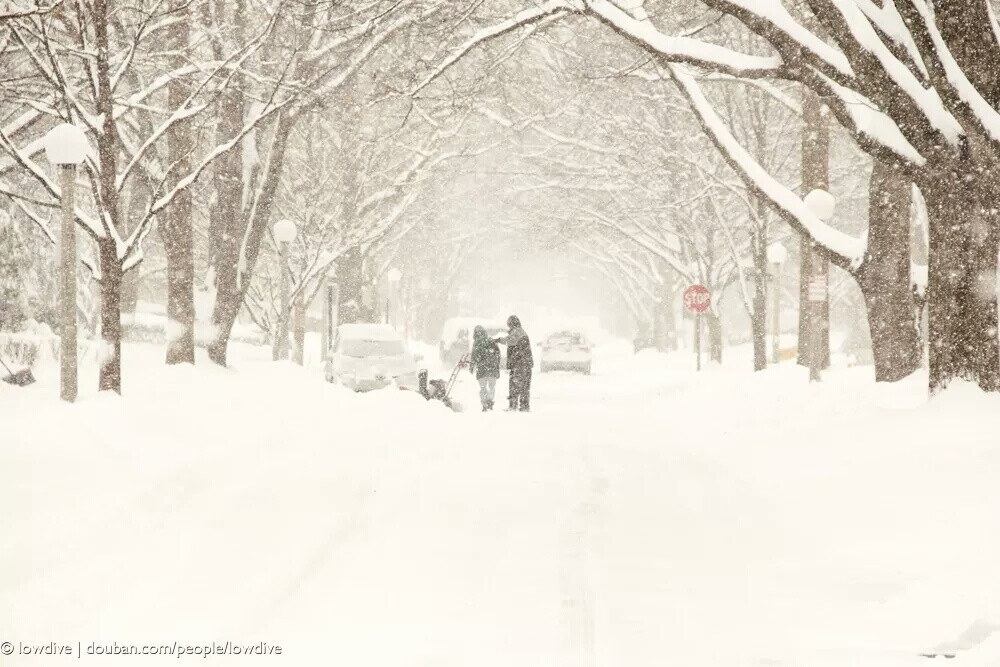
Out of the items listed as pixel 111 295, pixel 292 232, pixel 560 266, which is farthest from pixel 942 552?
pixel 560 266

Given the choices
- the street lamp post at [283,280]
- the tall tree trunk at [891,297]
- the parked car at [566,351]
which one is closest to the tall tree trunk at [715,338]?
the parked car at [566,351]

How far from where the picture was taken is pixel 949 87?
32.7ft

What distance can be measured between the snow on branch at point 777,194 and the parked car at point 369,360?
9.94 meters

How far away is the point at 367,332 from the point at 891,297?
12692 millimetres

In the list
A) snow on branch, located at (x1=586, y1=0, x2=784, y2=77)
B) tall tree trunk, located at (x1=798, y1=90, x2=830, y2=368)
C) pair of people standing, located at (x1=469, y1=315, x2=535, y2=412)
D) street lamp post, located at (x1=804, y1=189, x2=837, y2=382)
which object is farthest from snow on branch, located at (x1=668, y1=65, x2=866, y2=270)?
pair of people standing, located at (x1=469, y1=315, x2=535, y2=412)

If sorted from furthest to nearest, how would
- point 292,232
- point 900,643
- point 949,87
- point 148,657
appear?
point 292,232
point 949,87
point 900,643
point 148,657

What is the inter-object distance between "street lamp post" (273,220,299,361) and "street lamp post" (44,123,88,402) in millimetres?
11314

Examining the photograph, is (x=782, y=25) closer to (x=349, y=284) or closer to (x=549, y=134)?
(x=549, y=134)

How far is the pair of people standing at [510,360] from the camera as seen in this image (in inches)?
817

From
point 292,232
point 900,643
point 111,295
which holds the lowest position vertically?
point 900,643

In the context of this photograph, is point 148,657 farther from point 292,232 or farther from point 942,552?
point 292,232

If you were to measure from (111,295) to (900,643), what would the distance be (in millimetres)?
10357

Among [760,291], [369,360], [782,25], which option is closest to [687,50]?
[782,25]

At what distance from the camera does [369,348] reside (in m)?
23.0
